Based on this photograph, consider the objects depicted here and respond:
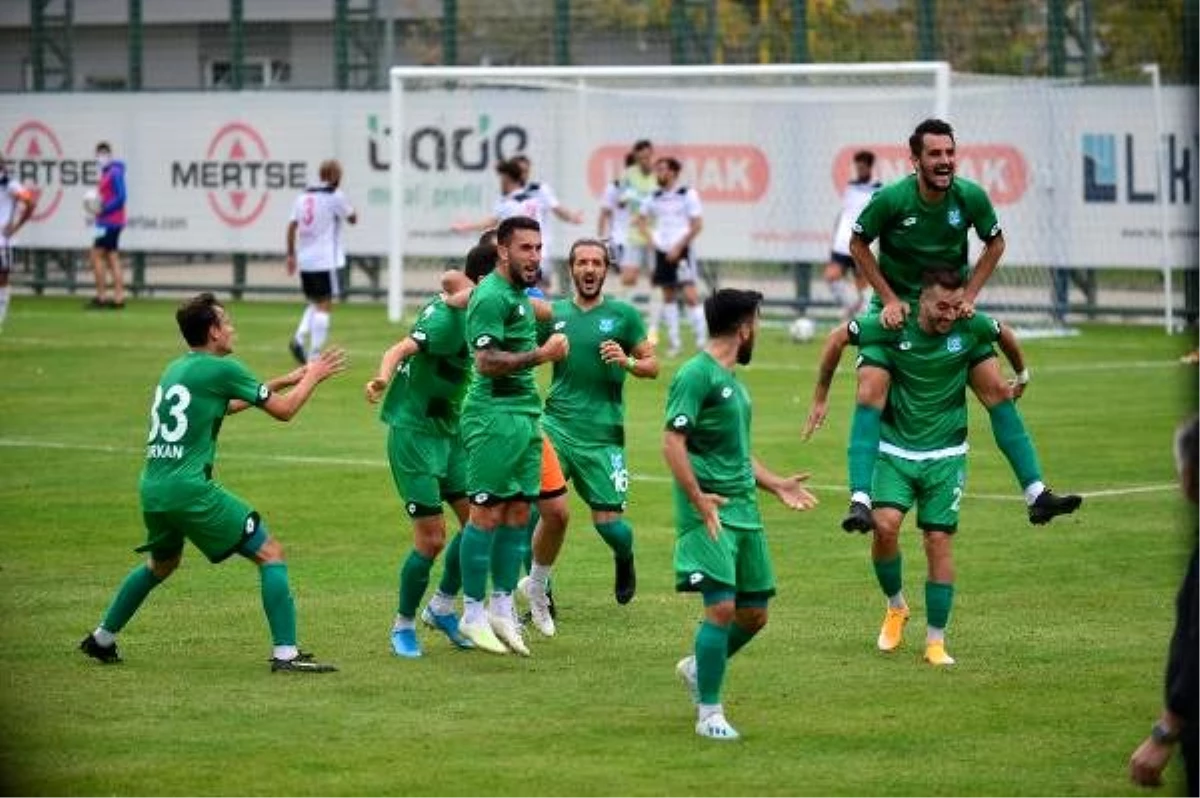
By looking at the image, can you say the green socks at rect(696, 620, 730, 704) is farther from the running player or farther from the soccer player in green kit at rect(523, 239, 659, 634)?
the running player

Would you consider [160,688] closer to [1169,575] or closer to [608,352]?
[608,352]

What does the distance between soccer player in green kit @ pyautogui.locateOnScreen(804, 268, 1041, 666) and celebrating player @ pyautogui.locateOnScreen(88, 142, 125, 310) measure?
27.7 m

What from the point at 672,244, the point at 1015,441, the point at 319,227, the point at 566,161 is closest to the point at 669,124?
the point at 566,161

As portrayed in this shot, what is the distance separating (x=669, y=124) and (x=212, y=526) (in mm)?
25661

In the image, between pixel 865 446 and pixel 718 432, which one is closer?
pixel 718 432

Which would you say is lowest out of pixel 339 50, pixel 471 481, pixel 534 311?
pixel 471 481

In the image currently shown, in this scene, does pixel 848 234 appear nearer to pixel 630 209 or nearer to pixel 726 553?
pixel 630 209

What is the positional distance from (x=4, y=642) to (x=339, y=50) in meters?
Result: 27.8

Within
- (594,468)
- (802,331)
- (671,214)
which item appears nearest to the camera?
(594,468)

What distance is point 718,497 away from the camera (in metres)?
11.2

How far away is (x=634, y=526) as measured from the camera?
1838 centimetres

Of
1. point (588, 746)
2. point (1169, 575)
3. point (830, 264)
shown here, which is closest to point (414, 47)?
point (830, 264)

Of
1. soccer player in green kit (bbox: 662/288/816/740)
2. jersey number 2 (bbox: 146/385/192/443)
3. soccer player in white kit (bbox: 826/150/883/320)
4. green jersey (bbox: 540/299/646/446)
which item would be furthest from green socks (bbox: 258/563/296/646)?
soccer player in white kit (bbox: 826/150/883/320)

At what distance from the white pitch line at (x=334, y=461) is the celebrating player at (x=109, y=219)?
16484mm
